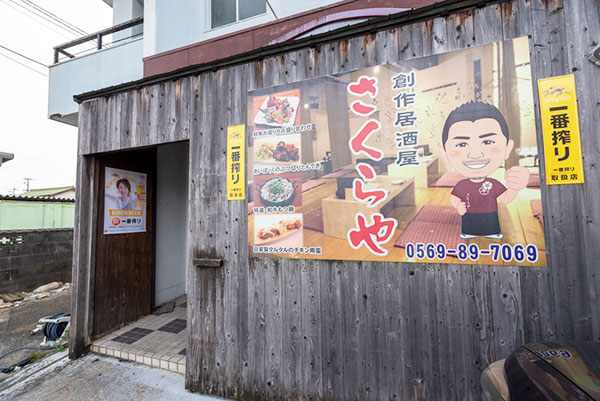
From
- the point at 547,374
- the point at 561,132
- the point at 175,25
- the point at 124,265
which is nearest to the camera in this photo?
the point at 547,374

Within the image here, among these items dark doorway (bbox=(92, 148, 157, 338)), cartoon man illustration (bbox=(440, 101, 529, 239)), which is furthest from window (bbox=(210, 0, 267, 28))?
cartoon man illustration (bbox=(440, 101, 529, 239))

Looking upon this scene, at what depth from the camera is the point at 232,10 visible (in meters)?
5.57

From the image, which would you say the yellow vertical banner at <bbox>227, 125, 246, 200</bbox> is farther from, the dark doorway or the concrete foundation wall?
the concrete foundation wall

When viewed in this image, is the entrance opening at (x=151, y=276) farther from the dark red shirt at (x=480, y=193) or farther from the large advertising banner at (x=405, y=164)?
the dark red shirt at (x=480, y=193)

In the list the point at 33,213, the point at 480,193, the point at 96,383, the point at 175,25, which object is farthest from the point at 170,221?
the point at 33,213

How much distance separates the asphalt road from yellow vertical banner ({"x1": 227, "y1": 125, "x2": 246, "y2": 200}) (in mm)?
4001

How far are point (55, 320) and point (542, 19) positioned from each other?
6906mm

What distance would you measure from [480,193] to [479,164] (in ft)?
0.76

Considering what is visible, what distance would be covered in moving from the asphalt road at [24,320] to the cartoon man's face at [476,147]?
5.94m

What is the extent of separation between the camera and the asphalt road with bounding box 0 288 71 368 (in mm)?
4098

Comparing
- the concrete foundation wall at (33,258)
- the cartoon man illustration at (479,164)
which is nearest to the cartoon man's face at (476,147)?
the cartoon man illustration at (479,164)

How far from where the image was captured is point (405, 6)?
4152 mm

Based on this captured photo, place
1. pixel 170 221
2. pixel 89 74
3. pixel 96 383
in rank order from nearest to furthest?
pixel 96 383 → pixel 170 221 → pixel 89 74

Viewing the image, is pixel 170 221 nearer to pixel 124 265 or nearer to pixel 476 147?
pixel 124 265
